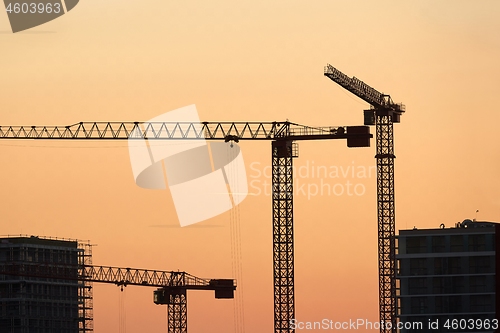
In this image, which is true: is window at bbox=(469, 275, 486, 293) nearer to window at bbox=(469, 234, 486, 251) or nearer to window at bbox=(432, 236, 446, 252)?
window at bbox=(469, 234, 486, 251)

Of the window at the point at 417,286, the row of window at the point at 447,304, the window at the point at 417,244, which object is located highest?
the window at the point at 417,244

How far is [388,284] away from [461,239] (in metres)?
10.0

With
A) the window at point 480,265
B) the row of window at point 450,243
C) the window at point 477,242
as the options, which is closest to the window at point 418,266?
the row of window at point 450,243

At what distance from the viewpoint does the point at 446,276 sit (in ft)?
566

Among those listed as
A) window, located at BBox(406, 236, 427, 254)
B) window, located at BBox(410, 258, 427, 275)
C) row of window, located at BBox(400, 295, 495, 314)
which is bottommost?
row of window, located at BBox(400, 295, 495, 314)

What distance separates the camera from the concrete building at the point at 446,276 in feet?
559

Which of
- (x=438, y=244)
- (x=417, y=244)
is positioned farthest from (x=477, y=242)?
(x=417, y=244)

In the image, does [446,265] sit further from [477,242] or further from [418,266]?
[477,242]

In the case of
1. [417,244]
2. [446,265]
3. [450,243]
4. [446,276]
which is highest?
[450,243]

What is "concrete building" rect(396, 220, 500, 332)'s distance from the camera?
17050 centimetres

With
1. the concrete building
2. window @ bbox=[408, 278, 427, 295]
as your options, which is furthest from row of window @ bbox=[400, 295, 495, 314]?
window @ bbox=[408, 278, 427, 295]

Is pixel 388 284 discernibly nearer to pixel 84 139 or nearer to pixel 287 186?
pixel 287 186

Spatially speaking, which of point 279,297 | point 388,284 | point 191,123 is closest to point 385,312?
point 388,284

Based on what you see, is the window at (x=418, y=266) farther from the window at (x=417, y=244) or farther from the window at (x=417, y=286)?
the window at (x=417, y=244)
